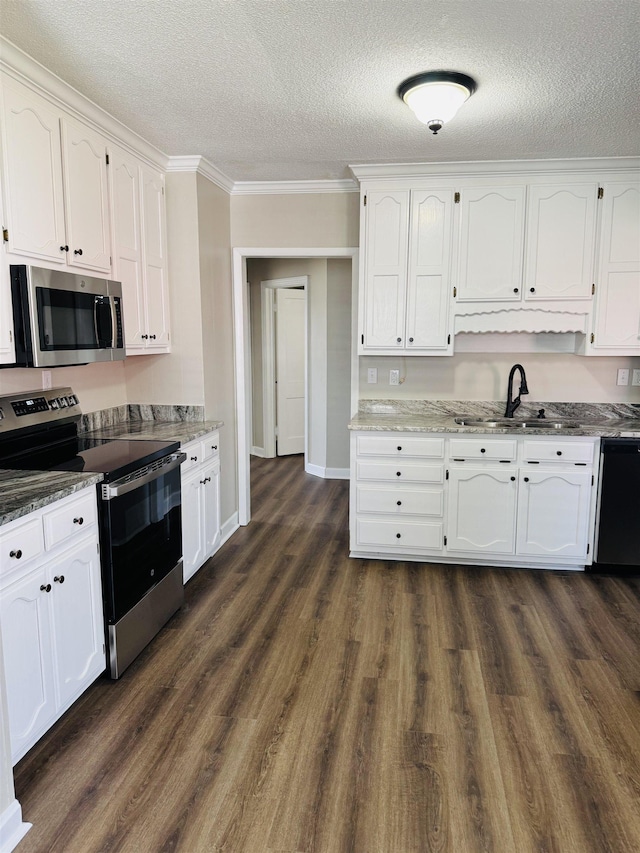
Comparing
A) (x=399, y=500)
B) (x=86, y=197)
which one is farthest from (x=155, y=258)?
(x=399, y=500)

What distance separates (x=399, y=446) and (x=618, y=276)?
1.73m

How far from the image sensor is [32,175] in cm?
233

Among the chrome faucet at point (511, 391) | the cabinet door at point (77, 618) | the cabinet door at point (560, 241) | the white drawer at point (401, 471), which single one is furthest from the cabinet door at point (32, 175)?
the chrome faucet at point (511, 391)

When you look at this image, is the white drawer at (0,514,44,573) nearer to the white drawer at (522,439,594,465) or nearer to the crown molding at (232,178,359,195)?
the white drawer at (522,439,594,465)

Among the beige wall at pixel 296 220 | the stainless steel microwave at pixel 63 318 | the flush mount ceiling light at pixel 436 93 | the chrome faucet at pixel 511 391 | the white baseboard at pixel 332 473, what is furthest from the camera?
the white baseboard at pixel 332 473

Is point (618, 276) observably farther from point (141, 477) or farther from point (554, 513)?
point (141, 477)

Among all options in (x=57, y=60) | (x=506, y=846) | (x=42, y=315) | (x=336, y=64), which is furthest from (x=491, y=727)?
(x=57, y=60)

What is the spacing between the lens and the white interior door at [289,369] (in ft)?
21.9

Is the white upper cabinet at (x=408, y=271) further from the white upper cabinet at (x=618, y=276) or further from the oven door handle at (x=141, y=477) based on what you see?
the oven door handle at (x=141, y=477)

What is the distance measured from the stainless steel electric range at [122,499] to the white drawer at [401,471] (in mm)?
1200

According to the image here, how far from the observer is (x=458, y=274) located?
3672mm

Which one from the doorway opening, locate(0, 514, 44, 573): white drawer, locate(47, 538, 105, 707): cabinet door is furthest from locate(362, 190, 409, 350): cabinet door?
locate(0, 514, 44, 573): white drawer

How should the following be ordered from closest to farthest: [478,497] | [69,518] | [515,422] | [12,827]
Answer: [12,827]
[69,518]
[478,497]
[515,422]

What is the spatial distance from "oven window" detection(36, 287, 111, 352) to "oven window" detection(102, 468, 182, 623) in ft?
2.38
